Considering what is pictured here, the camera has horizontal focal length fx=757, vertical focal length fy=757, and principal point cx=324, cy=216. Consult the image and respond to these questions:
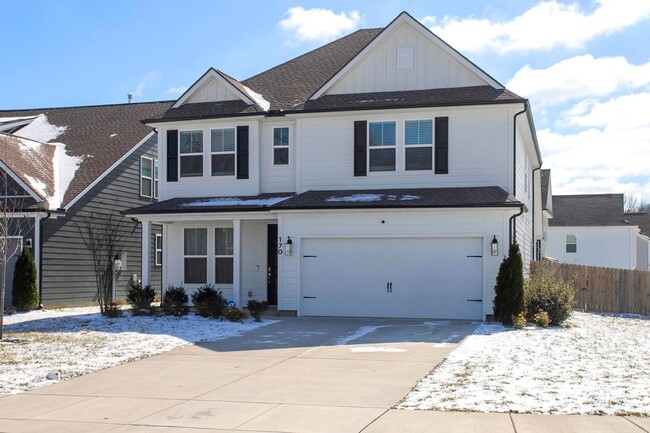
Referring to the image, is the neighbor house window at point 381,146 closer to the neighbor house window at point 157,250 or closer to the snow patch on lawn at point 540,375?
the snow patch on lawn at point 540,375

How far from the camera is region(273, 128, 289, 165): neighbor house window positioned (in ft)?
71.8

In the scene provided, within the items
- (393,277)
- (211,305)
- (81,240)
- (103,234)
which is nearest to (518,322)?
(393,277)

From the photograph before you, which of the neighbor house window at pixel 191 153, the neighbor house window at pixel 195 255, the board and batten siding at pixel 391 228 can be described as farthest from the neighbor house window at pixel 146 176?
the board and batten siding at pixel 391 228

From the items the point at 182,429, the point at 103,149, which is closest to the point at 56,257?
the point at 103,149

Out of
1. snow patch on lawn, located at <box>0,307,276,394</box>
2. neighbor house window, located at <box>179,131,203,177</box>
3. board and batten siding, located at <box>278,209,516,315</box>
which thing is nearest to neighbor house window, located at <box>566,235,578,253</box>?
board and batten siding, located at <box>278,209,516,315</box>

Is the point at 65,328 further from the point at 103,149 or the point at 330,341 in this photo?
the point at 103,149

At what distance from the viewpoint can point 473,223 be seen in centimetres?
1883

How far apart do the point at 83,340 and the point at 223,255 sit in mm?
7413

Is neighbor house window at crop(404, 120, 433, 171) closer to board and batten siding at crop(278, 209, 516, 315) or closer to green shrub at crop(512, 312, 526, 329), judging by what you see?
board and batten siding at crop(278, 209, 516, 315)

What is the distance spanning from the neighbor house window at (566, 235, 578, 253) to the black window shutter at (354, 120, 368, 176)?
117ft

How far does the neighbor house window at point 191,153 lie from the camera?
73.8ft

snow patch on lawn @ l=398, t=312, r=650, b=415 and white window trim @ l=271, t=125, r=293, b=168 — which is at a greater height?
white window trim @ l=271, t=125, r=293, b=168

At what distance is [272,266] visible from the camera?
2203cm

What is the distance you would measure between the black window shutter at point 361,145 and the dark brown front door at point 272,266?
10.3 ft
